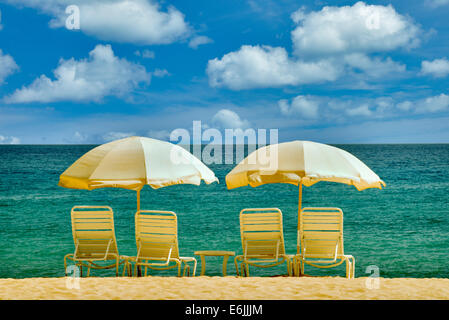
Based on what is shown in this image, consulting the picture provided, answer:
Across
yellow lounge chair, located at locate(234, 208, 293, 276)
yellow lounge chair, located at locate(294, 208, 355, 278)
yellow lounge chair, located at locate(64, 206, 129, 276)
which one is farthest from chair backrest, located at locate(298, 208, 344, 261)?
yellow lounge chair, located at locate(64, 206, 129, 276)

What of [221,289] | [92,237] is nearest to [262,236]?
[221,289]

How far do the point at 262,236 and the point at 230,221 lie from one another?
1530 cm

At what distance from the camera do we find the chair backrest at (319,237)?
23.1 feet

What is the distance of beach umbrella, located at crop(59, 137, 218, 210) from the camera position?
6664mm

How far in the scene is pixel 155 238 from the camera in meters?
7.03

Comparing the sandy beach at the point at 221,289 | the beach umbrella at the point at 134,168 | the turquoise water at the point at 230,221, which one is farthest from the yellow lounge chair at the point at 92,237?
the turquoise water at the point at 230,221

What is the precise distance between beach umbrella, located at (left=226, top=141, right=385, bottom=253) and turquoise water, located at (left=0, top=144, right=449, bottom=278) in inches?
205

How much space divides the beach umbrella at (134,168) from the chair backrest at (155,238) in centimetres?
54

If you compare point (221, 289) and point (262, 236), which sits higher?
point (262, 236)

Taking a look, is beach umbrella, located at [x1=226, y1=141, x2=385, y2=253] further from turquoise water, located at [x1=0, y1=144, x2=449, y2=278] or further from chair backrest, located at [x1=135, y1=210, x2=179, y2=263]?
turquoise water, located at [x1=0, y1=144, x2=449, y2=278]

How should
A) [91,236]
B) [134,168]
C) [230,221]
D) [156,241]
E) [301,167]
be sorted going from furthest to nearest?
[230,221] → [91,236] → [156,241] → [134,168] → [301,167]

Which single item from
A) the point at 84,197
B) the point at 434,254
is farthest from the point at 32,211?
the point at 434,254

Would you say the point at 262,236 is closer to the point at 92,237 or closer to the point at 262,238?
the point at 262,238
